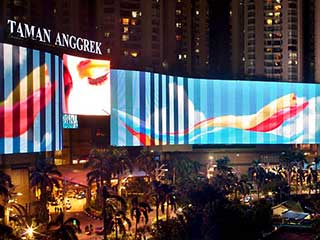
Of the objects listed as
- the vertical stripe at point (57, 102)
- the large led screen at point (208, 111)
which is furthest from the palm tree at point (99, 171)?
the large led screen at point (208, 111)

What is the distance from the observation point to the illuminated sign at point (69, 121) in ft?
323

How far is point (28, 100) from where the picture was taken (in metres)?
78.8

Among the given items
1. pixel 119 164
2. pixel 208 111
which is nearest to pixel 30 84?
pixel 119 164

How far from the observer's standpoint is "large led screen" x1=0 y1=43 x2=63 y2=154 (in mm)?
75000

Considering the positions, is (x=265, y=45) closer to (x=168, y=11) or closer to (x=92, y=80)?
(x=168, y=11)

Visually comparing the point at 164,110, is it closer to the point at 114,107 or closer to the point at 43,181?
the point at 114,107

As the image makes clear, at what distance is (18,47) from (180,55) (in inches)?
4043

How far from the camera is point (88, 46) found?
102m

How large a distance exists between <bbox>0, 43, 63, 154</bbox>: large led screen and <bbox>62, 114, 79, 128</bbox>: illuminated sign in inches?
415

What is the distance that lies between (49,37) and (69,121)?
15694mm

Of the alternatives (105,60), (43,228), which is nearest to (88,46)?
(105,60)

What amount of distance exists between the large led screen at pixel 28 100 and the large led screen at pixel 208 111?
80.4 ft

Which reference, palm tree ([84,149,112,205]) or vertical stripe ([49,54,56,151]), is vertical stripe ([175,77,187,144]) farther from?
vertical stripe ([49,54,56,151])

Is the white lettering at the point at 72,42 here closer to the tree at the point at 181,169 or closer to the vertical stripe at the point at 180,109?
the tree at the point at 181,169
